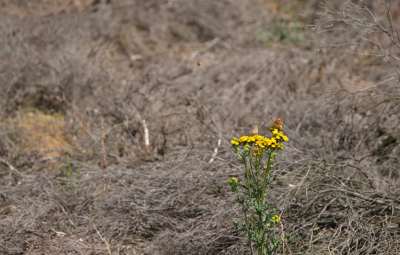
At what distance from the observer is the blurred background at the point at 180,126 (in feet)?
8.23

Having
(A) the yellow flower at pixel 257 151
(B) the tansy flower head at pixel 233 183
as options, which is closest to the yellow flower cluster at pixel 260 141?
(A) the yellow flower at pixel 257 151

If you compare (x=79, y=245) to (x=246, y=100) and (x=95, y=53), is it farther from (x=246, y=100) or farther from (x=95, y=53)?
(x=95, y=53)

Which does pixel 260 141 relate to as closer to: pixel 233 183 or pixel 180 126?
pixel 233 183

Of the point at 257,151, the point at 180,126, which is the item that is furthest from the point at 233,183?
the point at 180,126

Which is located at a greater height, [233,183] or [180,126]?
[233,183]

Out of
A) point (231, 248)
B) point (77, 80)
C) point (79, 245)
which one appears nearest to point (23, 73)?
point (77, 80)

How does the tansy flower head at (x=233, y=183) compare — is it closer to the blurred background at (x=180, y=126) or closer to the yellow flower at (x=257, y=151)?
the yellow flower at (x=257, y=151)

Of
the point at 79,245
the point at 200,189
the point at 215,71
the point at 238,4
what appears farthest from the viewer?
the point at 238,4

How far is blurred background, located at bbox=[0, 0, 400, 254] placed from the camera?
2.51m

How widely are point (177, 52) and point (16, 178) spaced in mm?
3309

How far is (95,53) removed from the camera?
203 inches

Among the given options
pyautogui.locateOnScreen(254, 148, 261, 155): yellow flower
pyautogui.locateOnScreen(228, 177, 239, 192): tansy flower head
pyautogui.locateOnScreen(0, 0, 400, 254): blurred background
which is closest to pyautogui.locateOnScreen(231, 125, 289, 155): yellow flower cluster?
pyautogui.locateOnScreen(254, 148, 261, 155): yellow flower

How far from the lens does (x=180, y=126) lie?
147 inches

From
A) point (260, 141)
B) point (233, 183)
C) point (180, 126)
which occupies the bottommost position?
point (180, 126)
